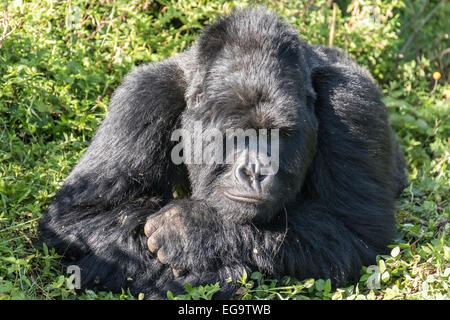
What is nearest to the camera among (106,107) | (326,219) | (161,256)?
(161,256)

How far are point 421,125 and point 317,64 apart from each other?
2392 mm

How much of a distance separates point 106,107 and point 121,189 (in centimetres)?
157

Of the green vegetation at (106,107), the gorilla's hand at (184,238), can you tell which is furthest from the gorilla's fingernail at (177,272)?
the green vegetation at (106,107)

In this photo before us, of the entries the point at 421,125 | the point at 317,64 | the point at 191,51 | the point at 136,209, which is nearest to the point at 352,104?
the point at 317,64

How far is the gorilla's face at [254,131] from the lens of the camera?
159 inches

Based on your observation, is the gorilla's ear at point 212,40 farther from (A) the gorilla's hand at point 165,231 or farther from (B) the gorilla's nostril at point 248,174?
(A) the gorilla's hand at point 165,231

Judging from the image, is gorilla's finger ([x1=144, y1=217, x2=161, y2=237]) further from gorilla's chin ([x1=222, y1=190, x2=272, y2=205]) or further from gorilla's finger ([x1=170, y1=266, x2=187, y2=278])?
gorilla's chin ([x1=222, y1=190, x2=272, y2=205])

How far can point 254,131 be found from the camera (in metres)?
4.05

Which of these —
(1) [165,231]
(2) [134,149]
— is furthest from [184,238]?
(2) [134,149]

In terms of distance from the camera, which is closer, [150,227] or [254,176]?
[254,176]

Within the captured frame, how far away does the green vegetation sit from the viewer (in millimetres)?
4281

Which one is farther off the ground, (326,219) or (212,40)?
(212,40)

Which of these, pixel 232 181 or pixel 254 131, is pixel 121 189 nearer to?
pixel 232 181
